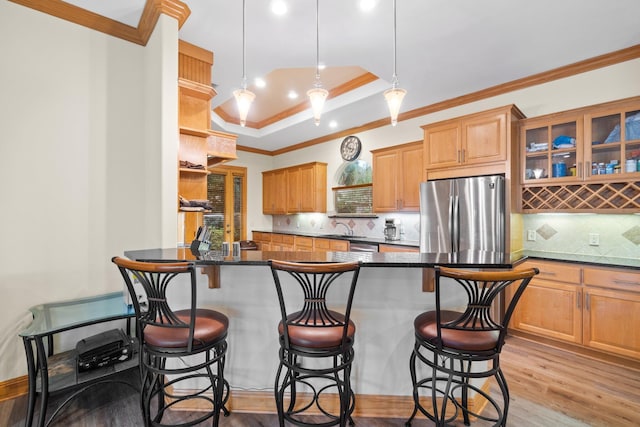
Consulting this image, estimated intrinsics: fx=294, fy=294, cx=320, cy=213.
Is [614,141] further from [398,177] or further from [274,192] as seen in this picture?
[274,192]

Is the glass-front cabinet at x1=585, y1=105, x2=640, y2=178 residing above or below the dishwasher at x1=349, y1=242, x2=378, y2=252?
above

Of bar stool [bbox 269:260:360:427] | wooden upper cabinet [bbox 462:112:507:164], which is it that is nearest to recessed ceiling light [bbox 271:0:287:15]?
bar stool [bbox 269:260:360:427]

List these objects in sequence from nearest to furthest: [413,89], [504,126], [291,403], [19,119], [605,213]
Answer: [291,403], [19,119], [605,213], [504,126], [413,89]

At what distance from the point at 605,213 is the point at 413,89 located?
7.88 feet

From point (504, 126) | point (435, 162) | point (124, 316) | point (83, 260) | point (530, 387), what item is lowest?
point (530, 387)

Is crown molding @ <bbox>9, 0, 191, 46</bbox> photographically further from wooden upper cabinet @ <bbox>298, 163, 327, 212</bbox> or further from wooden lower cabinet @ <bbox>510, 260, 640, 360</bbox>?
wooden lower cabinet @ <bbox>510, 260, 640, 360</bbox>

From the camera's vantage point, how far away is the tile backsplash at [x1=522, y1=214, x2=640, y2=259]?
9.63ft

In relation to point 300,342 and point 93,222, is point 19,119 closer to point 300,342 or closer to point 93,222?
point 93,222

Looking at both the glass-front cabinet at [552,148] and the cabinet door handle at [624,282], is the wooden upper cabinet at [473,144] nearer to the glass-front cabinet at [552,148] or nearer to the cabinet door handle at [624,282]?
the glass-front cabinet at [552,148]

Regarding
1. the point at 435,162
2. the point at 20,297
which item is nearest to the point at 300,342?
the point at 20,297

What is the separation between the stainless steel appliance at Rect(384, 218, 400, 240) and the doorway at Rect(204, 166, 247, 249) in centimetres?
348

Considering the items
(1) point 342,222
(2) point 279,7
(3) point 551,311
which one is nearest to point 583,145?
(3) point 551,311

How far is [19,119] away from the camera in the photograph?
2.19m

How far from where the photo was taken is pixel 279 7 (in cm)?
223
